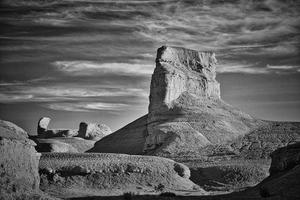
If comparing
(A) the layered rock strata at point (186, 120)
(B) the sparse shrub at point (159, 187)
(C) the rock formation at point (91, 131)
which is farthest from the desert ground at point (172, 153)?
(C) the rock formation at point (91, 131)

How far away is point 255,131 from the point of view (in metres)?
91.5

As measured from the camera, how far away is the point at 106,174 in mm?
50531

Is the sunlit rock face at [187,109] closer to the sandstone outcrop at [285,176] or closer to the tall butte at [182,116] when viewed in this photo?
the tall butte at [182,116]

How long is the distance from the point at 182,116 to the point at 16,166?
60902mm

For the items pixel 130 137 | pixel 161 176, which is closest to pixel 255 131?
pixel 130 137

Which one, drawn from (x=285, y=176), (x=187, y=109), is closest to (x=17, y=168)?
(x=285, y=176)

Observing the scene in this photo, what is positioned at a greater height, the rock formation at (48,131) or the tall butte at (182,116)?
the tall butte at (182,116)

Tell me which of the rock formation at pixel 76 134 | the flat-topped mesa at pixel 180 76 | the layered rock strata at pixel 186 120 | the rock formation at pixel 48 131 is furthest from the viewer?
the rock formation at pixel 48 131

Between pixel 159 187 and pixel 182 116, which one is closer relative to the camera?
pixel 159 187

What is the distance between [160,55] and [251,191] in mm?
61676

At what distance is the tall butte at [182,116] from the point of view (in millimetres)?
83875

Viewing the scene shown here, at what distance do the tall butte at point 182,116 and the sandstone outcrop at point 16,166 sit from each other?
142 feet

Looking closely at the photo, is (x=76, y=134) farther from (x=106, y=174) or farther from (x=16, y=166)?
(x=16, y=166)

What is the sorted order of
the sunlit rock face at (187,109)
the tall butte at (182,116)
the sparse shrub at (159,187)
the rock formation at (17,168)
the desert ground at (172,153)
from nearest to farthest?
the rock formation at (17,168), the desert ground at (172,153), the sparse shrub at (159,187), the sunlit rock face at (187,109), the tall butte at (182,116)
